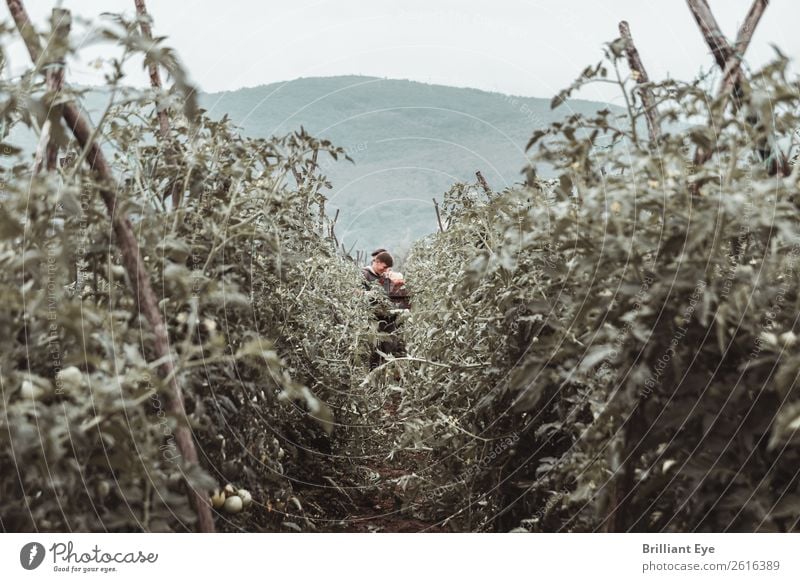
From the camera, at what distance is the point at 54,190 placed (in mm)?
1421

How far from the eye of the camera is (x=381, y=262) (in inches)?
277

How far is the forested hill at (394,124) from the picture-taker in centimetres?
247

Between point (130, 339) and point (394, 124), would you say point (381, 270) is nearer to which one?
point (394, 124)

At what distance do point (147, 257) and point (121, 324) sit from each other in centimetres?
28

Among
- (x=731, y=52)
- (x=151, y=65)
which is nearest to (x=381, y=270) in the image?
(x=151, y=65)

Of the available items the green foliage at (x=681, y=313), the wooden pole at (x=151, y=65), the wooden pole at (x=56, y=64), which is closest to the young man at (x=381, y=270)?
the wooden pole at (x=151, y=65)

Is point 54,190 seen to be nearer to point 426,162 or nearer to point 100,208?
point 100,208

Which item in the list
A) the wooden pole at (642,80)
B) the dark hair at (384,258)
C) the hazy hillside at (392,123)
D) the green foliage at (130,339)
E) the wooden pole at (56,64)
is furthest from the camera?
the dark hair at (384,258)

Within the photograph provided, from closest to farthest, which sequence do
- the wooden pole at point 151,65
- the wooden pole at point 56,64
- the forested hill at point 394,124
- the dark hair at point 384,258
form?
the wooden pole at point 56,64, the wooden pole at point 151,65, the forested hill at point 394,124, the dark hair at point 384,258

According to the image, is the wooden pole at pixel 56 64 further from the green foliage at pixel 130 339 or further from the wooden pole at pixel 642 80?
the wooden pole at pixel 642 80

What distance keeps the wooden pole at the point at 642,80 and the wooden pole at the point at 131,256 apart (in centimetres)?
102

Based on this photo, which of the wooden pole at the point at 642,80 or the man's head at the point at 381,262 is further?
the man's head at the point at 381,262
